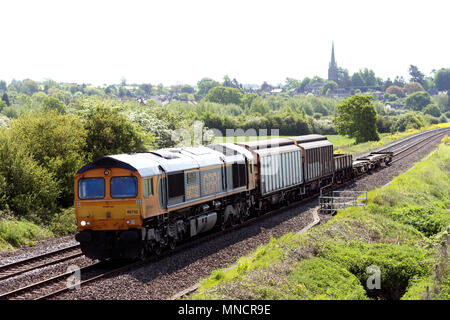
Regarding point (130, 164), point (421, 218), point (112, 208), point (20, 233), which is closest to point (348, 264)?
point (130, 164)

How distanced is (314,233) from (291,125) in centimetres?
9701

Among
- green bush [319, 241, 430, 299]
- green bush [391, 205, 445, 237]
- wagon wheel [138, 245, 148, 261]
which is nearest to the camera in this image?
green bush [319, 241, 430, 299]

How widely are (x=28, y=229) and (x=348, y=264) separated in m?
14.5

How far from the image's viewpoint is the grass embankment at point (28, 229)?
881 inches

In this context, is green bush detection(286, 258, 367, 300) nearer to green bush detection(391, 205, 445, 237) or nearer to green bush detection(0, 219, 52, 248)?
green bush detection(391, 205, 445, 237)

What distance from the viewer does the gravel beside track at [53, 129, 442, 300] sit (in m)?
15.1

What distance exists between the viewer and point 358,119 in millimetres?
99500

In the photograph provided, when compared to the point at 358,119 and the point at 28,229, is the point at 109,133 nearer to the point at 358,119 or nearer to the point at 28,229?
the point at 28,229

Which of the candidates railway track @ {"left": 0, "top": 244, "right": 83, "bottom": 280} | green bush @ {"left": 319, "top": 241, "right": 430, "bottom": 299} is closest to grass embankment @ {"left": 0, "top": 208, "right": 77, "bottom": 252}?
railway track @ {"left": 0, "top": 244, "right": 83, "bottom": 280}

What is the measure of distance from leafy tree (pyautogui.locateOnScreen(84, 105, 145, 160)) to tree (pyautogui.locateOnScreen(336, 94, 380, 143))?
231 ft

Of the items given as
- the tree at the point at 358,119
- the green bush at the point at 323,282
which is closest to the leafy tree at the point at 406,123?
the tree at the point at 358,119

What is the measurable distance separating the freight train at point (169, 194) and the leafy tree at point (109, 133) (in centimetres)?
955

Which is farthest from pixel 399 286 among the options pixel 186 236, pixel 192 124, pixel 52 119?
pixel 192 124

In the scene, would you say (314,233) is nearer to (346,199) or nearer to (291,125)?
(346,199)
